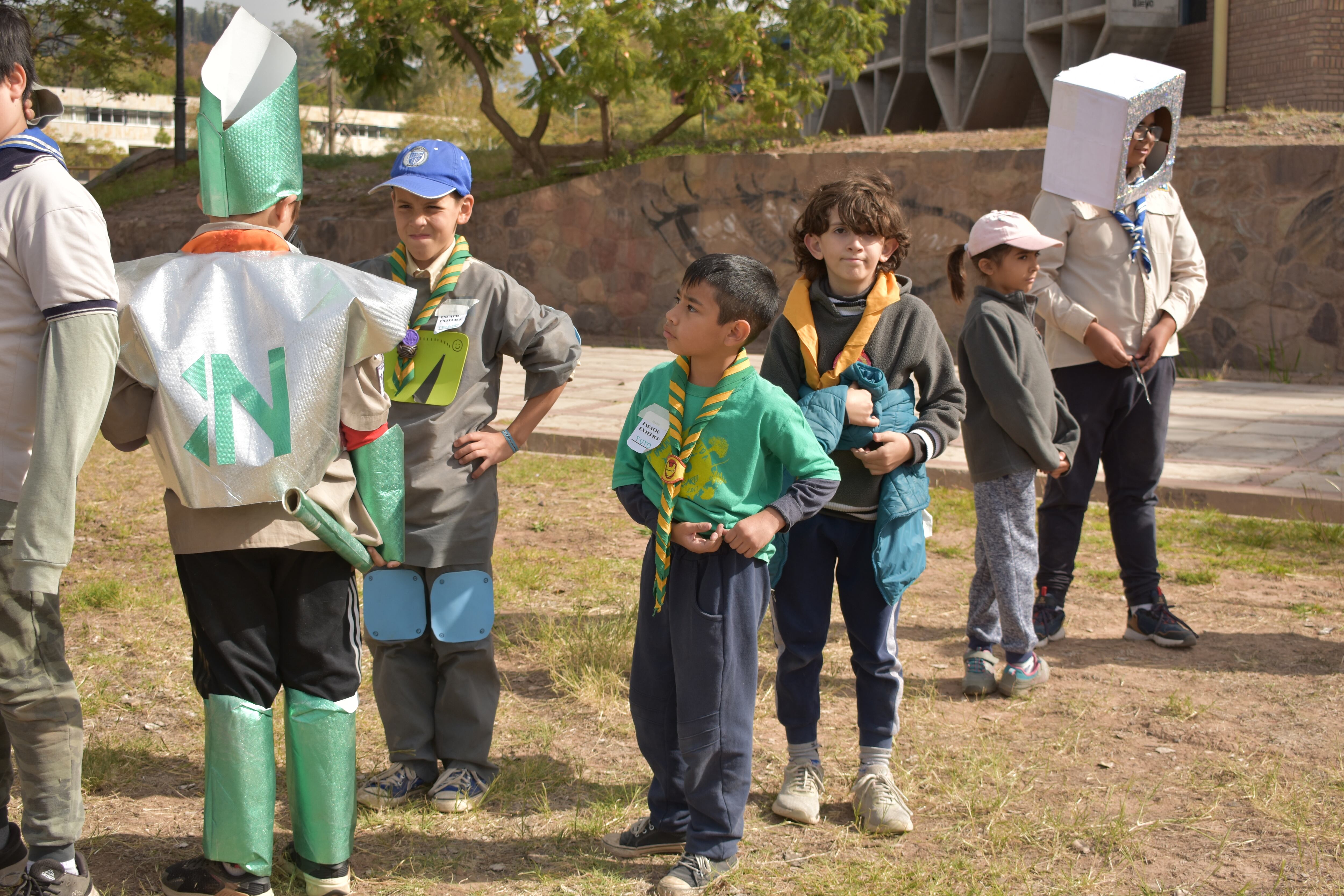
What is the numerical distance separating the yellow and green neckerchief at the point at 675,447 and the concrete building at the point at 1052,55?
49.0 ft

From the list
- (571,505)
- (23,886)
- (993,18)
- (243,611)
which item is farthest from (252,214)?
(993,18)

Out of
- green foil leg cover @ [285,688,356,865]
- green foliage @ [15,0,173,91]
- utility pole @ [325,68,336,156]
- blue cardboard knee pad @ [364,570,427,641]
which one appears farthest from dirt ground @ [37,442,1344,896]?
utility pole @ [325,68,336,156]

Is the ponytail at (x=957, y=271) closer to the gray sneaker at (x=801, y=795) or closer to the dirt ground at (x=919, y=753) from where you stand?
the dirt ground at (x=919, y=753)

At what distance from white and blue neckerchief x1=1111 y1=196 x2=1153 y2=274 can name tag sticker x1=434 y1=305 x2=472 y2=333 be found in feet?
8.28

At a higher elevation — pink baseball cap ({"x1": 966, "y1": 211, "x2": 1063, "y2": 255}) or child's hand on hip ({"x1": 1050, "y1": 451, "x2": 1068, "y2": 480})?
pink baseball cap ({"x1": 966, "y1": 211, "x2": 1063, "y2": 255})

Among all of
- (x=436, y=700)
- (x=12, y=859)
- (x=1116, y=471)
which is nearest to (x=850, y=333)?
(x=436, y=700)

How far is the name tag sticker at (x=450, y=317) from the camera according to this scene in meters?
3.08

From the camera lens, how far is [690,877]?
265cm

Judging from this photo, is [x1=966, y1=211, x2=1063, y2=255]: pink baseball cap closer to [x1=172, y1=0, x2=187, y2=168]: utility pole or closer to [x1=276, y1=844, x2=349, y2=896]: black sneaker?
[x1=276, y1=844, x2=349, y2=896]: black sneaker

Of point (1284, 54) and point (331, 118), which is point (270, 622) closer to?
point (1284, 54)

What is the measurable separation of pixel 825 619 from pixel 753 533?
2.07 feet

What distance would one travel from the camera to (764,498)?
8.89 feet

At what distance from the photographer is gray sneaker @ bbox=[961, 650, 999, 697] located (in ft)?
13.1

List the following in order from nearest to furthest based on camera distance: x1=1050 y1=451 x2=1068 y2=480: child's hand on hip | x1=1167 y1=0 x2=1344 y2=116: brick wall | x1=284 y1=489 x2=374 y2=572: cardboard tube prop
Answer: x1=284 y1=489 x2=374 y2=572: cardboard tube prop < x1=1050 y1=451 x2=1068 y2=480: child's hand on hip < x1=1167 y1=0 x2=1344 y2=116: brick wall
